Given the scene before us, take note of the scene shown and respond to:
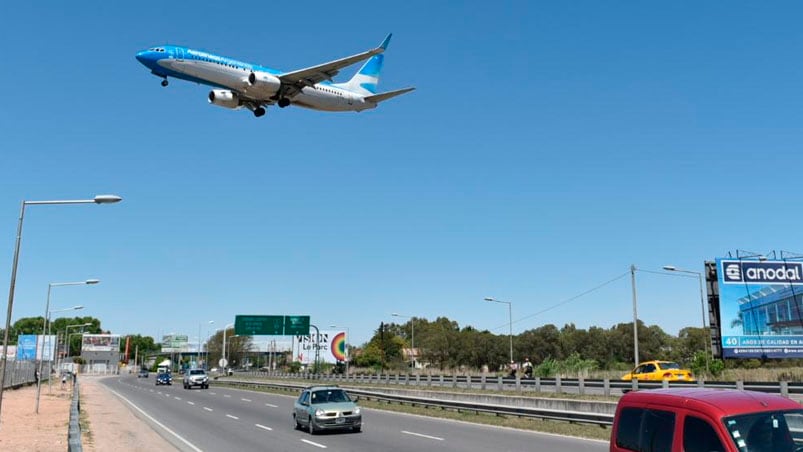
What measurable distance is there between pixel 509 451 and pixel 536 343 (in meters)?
103

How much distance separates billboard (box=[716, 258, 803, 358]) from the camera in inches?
1911

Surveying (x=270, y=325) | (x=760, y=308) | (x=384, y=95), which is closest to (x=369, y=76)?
(x=384, y=95)

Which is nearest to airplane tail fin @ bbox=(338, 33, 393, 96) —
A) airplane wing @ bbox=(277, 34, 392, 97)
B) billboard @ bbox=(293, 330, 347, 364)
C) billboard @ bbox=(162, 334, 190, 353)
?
airplane wing @ bbox=(277, 34, 392, 97)

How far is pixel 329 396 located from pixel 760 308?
3897 cm

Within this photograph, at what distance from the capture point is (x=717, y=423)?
5945 millimetres

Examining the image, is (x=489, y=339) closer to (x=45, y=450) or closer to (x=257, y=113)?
(x=257, y=113)

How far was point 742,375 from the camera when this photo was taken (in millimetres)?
42031

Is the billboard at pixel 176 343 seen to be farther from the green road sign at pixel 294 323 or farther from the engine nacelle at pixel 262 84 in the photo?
the engine nacelle at pixel 262 84

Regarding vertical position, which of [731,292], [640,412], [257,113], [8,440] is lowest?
[8,440]

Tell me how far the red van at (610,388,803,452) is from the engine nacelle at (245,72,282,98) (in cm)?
2754

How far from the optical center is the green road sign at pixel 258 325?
80250 mm

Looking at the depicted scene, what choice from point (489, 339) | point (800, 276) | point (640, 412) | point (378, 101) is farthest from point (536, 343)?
point (640, 412)

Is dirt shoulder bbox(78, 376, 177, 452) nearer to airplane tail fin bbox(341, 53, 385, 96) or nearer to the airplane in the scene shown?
the airplane

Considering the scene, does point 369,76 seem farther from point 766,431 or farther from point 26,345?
point 26,345
